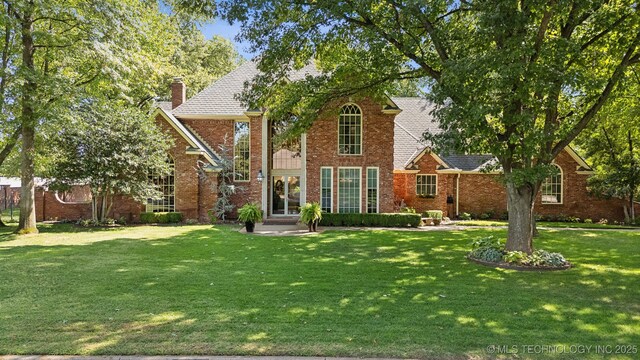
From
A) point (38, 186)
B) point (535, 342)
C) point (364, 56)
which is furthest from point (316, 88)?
point (38, 186)

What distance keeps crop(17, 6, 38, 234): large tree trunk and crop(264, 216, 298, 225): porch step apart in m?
9.70

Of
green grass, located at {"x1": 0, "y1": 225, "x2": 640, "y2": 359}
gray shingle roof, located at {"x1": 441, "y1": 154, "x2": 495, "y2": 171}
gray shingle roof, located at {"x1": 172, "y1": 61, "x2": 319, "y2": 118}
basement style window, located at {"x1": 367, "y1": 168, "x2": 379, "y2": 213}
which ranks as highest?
gray shingle roof, located at {"x1": 172, "y1": 61, "x2": 319, "y2": 118}

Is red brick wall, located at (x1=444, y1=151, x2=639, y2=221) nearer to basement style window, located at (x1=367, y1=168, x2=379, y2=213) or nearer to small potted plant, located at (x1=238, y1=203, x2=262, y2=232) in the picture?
basement style window, located at (x1=367, y1=168, x2=379, y2=213)

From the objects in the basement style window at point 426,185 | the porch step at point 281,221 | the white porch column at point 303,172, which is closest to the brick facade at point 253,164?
the white porch column at point 303,172

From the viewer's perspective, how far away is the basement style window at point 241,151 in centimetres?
2061

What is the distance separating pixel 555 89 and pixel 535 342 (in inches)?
237

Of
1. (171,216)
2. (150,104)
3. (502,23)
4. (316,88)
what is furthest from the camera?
(150,104)

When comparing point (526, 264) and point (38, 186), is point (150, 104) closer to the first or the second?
point (38, 186)

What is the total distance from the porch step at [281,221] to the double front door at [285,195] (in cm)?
72

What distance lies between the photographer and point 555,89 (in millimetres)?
8289

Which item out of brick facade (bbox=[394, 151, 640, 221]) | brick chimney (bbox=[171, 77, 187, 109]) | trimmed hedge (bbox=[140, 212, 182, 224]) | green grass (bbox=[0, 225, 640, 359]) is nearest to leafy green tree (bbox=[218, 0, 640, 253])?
green grass (bbox=[0, 225, 640, 359])

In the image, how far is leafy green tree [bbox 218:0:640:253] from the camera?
322 inches

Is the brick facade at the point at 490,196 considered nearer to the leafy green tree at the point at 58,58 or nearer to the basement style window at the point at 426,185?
the basement style window at the point at 426,185

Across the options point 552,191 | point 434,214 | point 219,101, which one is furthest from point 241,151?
point 552,191
